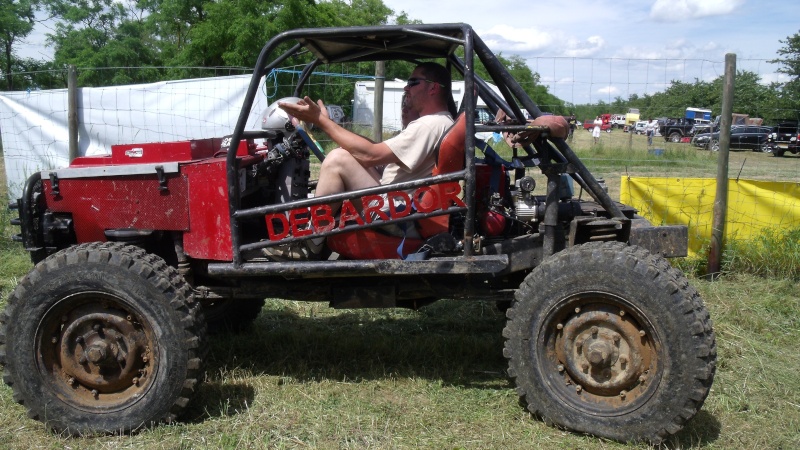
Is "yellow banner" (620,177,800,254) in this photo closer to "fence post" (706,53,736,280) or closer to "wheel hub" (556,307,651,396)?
"fence post" (706,53,736,280)

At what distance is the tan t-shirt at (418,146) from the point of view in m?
3.59

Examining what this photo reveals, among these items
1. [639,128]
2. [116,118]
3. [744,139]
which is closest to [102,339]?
[116,118]

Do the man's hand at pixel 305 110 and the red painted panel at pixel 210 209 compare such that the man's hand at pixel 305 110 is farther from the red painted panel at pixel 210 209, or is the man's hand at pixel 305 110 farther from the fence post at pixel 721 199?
the fence post at pixel 721 199

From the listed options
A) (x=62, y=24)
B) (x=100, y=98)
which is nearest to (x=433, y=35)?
(x=100, y=98)

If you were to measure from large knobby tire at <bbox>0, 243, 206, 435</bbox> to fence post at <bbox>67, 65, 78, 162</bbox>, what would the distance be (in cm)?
503

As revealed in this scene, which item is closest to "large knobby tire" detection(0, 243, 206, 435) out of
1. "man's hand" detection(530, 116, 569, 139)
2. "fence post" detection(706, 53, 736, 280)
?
Result: "man's hand" detection(530, 116, 569, 139)

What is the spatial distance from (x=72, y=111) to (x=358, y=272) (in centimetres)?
626

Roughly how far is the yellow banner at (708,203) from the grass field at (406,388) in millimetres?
797

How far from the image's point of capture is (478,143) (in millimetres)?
3713

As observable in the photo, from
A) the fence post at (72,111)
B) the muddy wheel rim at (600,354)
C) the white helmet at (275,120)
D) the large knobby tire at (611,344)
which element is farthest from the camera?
the fence post at (72,111)

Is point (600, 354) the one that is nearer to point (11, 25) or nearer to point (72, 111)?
point (72, 111)

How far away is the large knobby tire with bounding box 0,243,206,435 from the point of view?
11.4ft

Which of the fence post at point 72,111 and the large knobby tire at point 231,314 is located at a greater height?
the fence post at point 72,111

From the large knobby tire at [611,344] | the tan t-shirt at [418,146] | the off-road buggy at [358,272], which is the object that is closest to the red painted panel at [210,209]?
the off-road buggy at [358,272]
